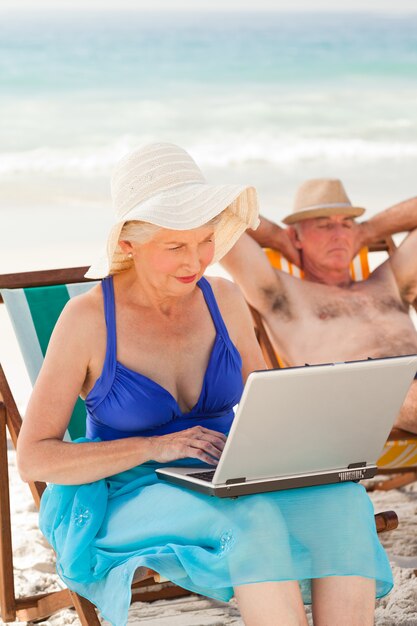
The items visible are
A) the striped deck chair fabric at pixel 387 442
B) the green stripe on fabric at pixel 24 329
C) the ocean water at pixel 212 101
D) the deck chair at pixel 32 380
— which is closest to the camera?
the deck chair at pixel 32 380

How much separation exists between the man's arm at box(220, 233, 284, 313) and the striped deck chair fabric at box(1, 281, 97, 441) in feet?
2.92

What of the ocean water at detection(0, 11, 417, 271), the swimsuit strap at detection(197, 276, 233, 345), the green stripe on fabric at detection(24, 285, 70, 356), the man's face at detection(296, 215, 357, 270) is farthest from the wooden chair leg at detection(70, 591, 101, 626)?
the ocean water at detection(0, 11, 417, 271)

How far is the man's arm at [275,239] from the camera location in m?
4.30

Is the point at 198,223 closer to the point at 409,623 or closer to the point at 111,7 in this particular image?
the point at 409,623

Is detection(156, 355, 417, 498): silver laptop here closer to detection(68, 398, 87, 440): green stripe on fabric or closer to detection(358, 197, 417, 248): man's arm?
detection(68, 398, 87, 440): green stripe on fabric

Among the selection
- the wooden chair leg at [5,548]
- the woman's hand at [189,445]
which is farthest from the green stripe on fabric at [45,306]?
the woman's hand at [189,445]

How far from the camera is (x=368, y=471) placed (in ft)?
7.55

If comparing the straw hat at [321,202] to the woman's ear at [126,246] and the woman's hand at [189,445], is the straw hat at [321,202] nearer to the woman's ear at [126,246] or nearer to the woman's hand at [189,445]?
the woman's ear at [126,246]

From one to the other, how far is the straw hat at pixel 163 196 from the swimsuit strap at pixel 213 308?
0.22 m

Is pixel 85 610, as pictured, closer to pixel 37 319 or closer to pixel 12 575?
pixel 12 575

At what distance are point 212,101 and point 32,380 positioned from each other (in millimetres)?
16246

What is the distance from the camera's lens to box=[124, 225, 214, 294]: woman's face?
2.42m

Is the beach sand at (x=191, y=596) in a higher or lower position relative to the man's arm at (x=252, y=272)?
lower

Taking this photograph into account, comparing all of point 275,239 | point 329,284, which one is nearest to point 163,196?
point 275,239
